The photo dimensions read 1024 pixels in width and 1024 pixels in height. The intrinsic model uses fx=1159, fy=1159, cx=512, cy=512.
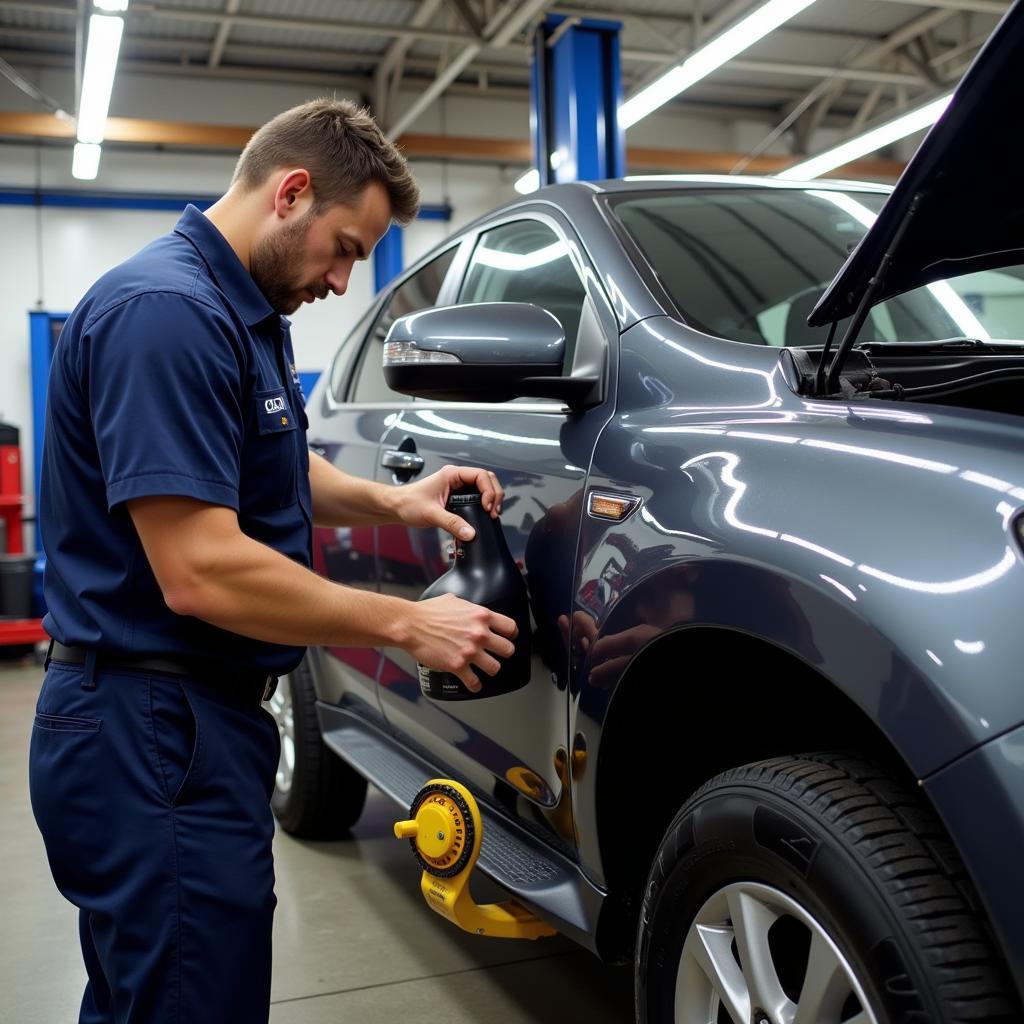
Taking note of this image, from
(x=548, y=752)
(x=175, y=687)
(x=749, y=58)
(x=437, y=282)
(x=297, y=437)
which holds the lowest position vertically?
(x=548, y=752)

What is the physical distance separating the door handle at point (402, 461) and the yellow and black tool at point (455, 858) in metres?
0.70

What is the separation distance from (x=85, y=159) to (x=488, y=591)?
9710 millimetres

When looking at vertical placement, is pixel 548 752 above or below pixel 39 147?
below

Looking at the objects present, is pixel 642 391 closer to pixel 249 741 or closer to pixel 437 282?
pixel 249 741

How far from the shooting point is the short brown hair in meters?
1.60

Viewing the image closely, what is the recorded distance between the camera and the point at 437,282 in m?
2.82

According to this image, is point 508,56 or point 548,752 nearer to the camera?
point 548,752

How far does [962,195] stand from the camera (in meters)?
1.31

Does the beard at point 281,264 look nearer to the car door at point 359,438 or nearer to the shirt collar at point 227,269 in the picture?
the shirt collar at point 227,269

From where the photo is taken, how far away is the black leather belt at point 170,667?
154 centimetres

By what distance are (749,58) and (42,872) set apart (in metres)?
11.2

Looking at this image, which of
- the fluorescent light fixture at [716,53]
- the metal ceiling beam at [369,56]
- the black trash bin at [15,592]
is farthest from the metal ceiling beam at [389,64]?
the black trash bin at [15,592]

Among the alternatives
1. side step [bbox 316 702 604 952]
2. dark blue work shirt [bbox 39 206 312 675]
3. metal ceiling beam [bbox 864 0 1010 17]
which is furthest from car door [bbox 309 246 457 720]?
metal ceiling beam [bbox 864 0 1010 17]

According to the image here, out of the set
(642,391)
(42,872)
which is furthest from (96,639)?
(42,872)
